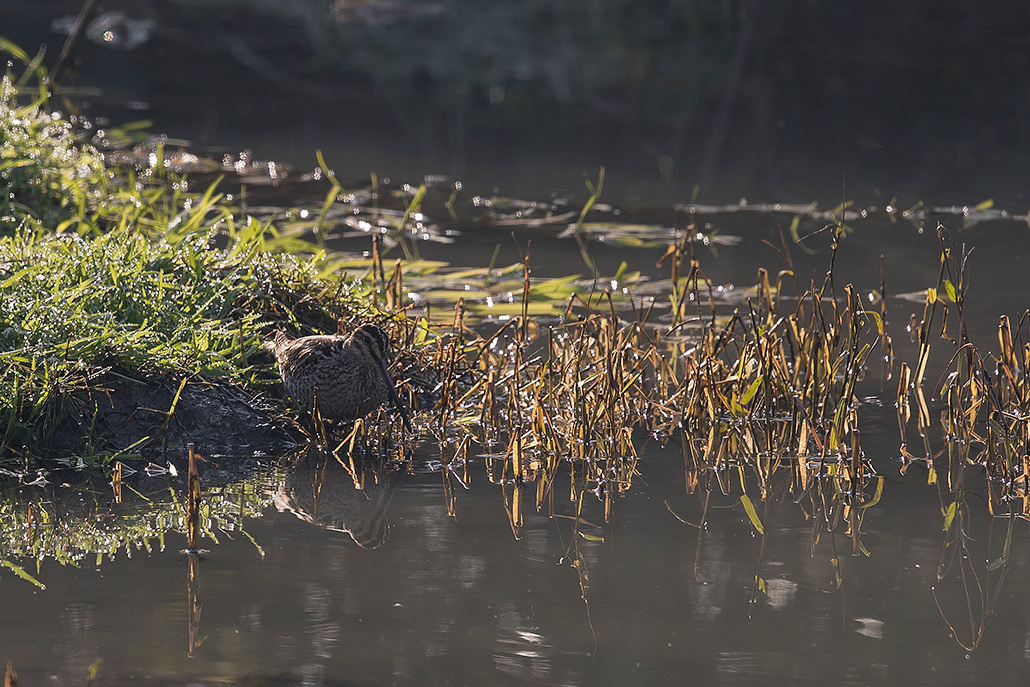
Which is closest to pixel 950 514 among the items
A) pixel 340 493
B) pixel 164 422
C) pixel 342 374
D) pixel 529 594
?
pixel 529 594

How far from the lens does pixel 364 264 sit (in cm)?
727

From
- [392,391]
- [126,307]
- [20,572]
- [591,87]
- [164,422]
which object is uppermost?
[591,87]

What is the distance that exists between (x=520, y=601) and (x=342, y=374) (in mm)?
1572

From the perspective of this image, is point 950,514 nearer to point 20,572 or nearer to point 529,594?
point 529,594

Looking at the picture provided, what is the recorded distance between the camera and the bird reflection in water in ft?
14.1

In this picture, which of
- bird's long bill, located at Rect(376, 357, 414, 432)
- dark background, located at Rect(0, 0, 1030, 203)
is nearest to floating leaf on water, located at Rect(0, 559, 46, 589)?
bird's long bill, located at Rect(376, 357, 414, 432)

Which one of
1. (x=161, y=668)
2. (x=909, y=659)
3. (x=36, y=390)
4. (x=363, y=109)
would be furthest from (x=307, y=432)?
(x=363, y=109)

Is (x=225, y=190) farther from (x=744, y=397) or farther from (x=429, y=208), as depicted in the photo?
(x=744, y=397)

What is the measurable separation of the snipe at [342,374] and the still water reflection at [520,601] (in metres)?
0.55

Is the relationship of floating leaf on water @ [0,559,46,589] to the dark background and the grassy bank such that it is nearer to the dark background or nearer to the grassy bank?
the grassy bank

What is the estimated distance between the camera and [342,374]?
5047 mm

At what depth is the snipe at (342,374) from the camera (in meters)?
5.05

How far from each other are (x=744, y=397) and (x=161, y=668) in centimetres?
264

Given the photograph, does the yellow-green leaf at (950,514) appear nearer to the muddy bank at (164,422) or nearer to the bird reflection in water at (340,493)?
the bird reflection in water at (340,493)
